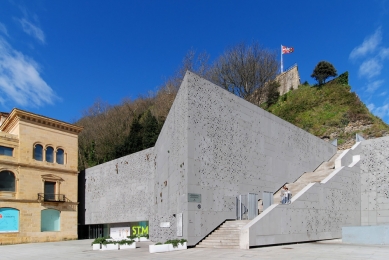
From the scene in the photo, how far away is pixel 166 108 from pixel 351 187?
25691 mm

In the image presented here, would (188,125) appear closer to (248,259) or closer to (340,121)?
(248,259)

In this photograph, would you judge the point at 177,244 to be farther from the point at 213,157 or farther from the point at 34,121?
the point at 34,121

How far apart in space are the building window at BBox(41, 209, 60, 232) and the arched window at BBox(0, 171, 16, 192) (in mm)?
3544

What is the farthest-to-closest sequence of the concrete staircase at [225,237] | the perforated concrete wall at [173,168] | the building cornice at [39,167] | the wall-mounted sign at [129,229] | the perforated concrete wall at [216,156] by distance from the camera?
the building cornice at [39,167] → the wall-mounted sign at [129,229] → the perforated concrete wall at [173,168] → the perforated concrete wall at [216,156] → the concrete staircase at [225,237]

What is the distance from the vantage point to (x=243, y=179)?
17594 mm

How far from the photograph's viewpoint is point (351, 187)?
20016 mm

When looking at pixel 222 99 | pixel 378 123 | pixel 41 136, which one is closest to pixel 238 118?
pixel 222 99

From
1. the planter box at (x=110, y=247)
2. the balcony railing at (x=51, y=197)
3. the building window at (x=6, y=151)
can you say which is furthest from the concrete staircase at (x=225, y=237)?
the building window at (x=6, y=151)

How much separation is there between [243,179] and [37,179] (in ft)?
67.5

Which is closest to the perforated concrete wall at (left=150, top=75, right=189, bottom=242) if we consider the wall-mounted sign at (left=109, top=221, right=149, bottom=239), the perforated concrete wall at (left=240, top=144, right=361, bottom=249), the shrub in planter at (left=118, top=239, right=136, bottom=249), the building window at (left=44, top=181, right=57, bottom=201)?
the shrub in planter at (left=118, top=239, right=136, bottom=249)

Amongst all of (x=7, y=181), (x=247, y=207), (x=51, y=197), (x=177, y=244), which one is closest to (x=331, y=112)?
(x=247, y=207)

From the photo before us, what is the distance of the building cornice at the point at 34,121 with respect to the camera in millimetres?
29312

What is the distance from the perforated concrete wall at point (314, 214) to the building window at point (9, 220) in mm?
22187

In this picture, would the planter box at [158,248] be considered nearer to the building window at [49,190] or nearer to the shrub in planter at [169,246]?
the shrub in planter at [169,246]
